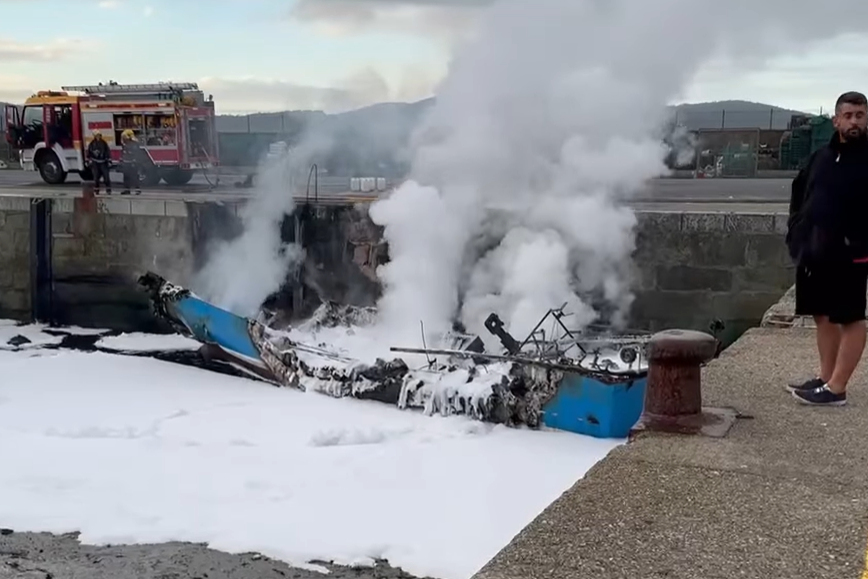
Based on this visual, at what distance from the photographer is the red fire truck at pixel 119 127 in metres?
22.8

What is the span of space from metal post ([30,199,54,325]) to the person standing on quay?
14546 mm

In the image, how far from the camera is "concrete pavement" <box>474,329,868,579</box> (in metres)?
3.21

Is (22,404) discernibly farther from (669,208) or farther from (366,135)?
(669,208)

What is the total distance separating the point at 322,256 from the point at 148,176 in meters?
9.00

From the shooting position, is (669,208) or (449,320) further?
(669,208)

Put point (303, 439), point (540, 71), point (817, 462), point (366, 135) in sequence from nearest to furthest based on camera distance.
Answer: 1. point (817, 462)
2. point (303, 439)
3. point (540, 71)
4. point (366, 135)

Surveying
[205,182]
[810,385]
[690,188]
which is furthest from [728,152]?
[810,385]

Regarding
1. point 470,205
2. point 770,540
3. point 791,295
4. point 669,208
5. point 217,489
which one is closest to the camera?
point 770,540

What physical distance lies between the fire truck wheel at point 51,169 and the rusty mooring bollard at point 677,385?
21823 millimetres

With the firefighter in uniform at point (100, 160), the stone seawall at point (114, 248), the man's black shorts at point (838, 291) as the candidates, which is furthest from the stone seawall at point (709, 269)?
the firefighter in uniform at point (100, 160)

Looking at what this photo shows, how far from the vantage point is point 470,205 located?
43.8 ft

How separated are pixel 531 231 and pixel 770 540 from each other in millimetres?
9821

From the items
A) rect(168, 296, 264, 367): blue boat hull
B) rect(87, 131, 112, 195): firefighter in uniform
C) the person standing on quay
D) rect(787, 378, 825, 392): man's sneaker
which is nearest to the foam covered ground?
rect(168, 296, 264, 367): blue boat hull

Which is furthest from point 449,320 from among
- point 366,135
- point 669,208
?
point 366,135
